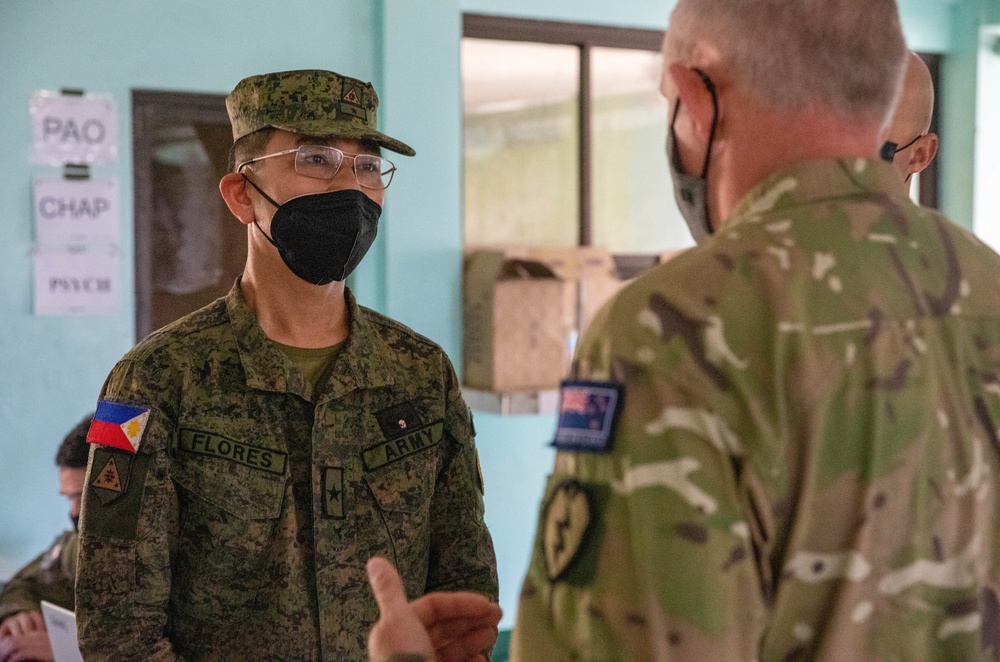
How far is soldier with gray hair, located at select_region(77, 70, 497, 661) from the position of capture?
4.74 feet

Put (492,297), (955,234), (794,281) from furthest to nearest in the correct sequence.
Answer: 1. (492,297)
2. (955,234)
3. (794,281)

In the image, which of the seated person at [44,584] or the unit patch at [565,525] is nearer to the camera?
the unit patch at [565,525]

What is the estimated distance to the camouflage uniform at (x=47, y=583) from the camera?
2852 millimetres

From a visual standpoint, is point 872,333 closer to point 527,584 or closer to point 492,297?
point 527,584

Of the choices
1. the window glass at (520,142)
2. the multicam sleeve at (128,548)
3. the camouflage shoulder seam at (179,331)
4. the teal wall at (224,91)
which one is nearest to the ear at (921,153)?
the camouflage shoulder seam at (179,331)

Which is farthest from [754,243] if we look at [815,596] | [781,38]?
[815,596]

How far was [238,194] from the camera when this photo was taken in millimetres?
1709

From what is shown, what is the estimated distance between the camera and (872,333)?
84 cm

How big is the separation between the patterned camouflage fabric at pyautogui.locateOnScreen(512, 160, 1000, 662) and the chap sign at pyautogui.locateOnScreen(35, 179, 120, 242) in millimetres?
2719

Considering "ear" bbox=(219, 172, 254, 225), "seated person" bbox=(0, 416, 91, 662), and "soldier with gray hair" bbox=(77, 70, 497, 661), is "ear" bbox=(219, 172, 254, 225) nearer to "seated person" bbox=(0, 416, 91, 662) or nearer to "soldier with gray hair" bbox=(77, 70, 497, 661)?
"soldier with gray hair" bbox=(77, 70, 497, 661)

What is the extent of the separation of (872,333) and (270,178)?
1.10 m

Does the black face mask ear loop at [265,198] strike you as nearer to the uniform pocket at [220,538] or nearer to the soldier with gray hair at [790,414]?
A: the uniform pocket at [220,538]

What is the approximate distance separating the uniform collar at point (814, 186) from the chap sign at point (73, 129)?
2737 millimetres

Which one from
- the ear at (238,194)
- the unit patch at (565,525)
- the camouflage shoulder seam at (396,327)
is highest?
the ear at (238,194)
